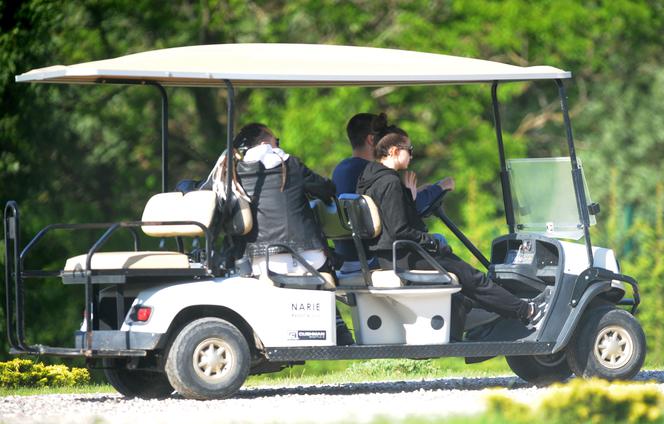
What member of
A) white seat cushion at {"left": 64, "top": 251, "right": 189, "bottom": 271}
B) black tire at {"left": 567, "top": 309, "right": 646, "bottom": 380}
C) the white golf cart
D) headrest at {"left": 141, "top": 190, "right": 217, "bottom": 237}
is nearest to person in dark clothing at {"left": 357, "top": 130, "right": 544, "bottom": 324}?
the white golf cart

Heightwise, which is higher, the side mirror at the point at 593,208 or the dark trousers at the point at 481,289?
the side mirror at the point at 593,208

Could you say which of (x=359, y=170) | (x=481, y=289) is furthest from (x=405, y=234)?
(x=359, y=170)

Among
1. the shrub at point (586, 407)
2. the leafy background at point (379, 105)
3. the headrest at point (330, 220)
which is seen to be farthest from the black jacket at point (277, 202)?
the leafy background at point (379, 105)

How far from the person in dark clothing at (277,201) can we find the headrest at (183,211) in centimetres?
31

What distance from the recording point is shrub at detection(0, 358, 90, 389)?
11359 millimetres

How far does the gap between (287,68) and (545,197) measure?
222 cm

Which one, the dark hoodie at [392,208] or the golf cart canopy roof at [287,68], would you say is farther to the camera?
the dark hoodie at [392,208]

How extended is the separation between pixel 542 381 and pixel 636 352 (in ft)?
2.57

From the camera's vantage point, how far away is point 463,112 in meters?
26.4

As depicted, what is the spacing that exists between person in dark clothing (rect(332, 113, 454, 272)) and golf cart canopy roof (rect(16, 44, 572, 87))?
0.30 meters

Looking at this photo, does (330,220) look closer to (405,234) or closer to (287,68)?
(405,234)

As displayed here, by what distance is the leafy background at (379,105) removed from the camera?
981 inches

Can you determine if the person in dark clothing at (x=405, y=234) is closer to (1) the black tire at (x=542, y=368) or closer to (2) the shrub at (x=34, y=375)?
(1) the black tire at (x=542, y=368)

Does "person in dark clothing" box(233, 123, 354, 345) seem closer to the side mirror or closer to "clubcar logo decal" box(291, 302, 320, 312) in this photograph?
"clubcar logo decal" box(291, 302, 320, 312)
